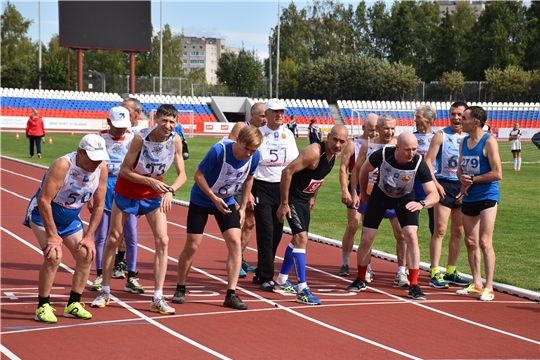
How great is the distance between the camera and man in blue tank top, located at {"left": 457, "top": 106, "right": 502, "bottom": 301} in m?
8.72

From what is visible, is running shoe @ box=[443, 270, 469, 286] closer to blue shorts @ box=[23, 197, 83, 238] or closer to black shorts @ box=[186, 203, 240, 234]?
black shorts @ box=[186, 203, 240, 234]

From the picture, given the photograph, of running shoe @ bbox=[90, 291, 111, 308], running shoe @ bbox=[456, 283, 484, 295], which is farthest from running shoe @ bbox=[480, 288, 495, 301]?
running shoe @ bbox=[90, 291, 111, 308]

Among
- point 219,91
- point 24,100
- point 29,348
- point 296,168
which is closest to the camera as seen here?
point 29,348

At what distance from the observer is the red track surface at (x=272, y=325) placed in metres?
6.34

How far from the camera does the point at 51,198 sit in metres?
6.71

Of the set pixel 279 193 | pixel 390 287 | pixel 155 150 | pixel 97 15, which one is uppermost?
pixel 97 15

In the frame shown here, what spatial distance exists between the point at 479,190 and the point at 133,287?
4113mm

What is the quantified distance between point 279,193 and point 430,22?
90.9 m

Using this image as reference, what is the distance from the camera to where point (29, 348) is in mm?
6188

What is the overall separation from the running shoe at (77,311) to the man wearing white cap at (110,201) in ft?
4.18

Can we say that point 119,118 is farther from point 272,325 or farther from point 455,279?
point 455,279

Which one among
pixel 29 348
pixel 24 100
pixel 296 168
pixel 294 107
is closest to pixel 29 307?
pixel 29 348

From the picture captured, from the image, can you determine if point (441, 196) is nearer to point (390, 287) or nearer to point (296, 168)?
point (390, 287)

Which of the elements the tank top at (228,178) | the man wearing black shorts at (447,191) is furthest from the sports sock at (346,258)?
the tank top at (228,178)
